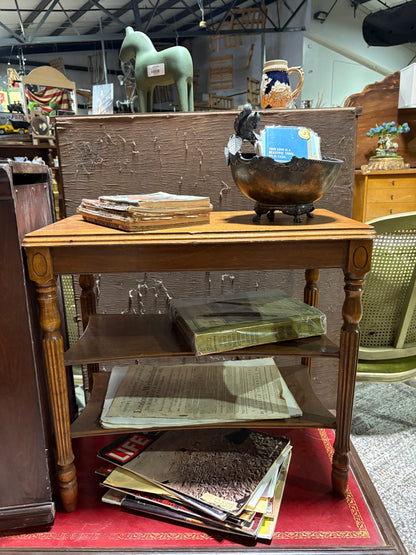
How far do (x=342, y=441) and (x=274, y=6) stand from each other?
6959 millimetres

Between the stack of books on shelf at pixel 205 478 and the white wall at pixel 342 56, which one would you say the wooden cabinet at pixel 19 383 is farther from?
the white wall at pixel 342 56

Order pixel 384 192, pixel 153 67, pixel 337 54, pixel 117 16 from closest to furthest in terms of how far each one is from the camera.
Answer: pixel 153 67, pixel 384 192, pixel 337 54, pixel 117 16

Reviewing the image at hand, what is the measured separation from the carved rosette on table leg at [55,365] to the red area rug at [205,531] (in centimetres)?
7

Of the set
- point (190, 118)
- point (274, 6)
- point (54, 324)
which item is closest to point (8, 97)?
point (274, 6)

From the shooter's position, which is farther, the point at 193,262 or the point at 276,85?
the point at 276,85

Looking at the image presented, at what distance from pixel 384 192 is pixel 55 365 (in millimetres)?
3260

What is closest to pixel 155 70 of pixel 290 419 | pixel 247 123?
pixel 247 123

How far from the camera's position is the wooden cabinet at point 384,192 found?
3.41 meters

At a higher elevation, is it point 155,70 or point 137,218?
point 155,70

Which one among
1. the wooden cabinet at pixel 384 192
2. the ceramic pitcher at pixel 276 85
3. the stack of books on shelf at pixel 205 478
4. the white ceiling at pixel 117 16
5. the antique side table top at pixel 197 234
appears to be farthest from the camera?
the white ceiling at pixel 117 16

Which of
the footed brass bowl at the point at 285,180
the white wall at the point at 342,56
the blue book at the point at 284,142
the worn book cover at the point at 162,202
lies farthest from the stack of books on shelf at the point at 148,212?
the white wall at the point at 342,56

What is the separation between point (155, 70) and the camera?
141cm

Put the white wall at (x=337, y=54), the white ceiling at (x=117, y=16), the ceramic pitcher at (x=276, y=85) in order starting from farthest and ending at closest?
the white ceiling at (x=117, y=16) → the white wall at (x=337, y=54) → the ceramic pitcher at (x=276, y=85)

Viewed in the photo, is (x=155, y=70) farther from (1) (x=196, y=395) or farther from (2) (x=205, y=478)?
(2) (x=205, y=478)
